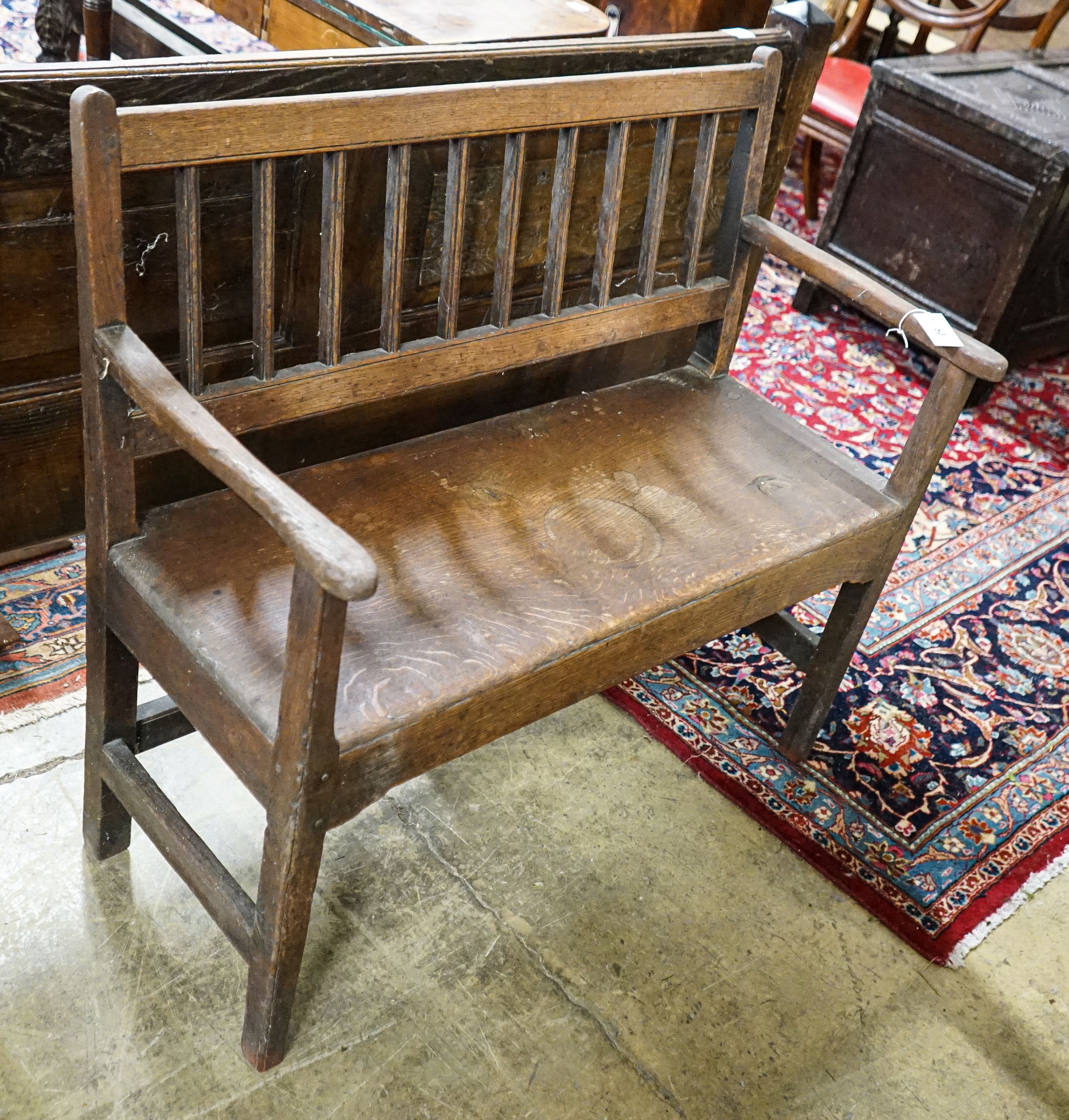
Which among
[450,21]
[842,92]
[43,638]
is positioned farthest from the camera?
[842,92]

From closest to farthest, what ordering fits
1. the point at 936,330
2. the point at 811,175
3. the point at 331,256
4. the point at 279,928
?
the point at 279,928 → the point at 331,256 → the point at 936,330 → the point at 811,175

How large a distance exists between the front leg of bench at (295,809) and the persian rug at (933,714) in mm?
908

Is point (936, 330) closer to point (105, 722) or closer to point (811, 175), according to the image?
point (105, 722)

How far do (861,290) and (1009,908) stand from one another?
105cm

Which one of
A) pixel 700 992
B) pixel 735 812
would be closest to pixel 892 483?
pixel 735 812

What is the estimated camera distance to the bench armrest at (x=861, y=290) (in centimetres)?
169

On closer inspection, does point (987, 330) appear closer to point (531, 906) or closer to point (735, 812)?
point (735, 812)

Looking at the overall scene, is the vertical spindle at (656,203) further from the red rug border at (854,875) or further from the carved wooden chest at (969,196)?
the carved wooden chest at (969,196)

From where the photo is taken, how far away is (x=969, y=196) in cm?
321

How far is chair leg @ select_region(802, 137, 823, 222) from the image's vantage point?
4.06 metres

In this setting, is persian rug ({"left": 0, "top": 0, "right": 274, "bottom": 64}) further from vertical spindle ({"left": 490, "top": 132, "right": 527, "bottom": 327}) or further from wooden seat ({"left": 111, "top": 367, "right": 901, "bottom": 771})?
wooden seat ({"left": 111, "top": 367, "right": 901, "bottom": 771})

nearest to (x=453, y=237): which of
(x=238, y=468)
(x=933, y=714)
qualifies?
(x=238, y=468)

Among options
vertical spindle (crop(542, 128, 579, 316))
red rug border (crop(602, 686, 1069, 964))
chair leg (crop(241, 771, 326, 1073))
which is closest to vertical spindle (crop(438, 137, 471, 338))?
vertical spindle (crop(542, 128, 579, 316))

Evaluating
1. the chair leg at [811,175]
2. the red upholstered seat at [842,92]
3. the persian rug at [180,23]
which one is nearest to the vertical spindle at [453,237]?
the persian rug at [180,23]
